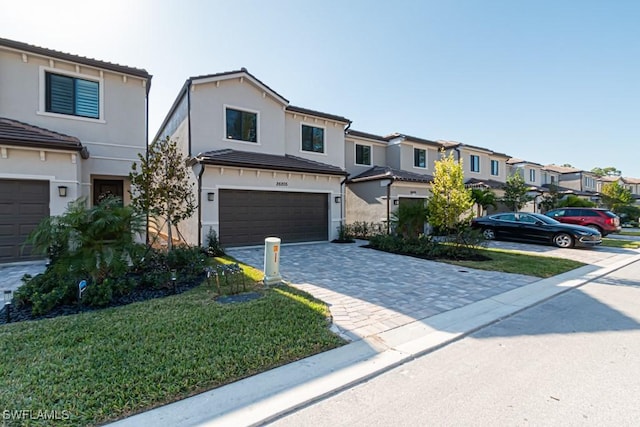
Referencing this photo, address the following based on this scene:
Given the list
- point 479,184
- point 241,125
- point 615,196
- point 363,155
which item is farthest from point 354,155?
point 615,196

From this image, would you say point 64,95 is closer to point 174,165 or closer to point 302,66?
point 174,165

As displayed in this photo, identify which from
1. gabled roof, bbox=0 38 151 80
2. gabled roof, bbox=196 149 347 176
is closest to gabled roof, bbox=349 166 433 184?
gabled roof, bbox=196 149 347 176

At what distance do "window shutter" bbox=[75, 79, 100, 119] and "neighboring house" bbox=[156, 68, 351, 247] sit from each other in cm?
306

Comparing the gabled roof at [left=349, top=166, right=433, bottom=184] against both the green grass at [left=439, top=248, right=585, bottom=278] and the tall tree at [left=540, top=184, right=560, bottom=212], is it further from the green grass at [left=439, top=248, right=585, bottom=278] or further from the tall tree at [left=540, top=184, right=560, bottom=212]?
the tall tree at [left=540, top=184, right=560, bottom=212]

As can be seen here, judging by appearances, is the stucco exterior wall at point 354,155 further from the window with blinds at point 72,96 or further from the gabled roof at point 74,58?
the window with blinds at point 72,96

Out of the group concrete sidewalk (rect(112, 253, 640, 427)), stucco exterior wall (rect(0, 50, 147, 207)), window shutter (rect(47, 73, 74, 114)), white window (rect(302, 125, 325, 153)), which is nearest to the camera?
concrete sidewalk (rect(112, 253, 640, 427))

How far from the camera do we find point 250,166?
1203 cm

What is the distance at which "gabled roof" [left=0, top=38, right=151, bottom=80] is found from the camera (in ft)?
31.5

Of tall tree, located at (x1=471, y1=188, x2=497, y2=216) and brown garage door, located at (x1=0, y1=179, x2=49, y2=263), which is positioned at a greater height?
tall tree, located at (x1=471, y1=188, x2=497, y2=216)

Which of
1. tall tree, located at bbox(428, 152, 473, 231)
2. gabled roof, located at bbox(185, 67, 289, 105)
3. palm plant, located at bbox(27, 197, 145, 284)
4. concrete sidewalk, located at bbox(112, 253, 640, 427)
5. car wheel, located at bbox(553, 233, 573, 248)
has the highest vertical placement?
gabled roof, located at bbox(185, 67, 289, 105)

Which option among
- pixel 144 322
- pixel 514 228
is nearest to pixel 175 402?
pixel 144 322

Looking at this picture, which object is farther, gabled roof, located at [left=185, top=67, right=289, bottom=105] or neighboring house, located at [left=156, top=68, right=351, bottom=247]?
gabled roof, located at [left=185, top=67, right=289, bottom=105]

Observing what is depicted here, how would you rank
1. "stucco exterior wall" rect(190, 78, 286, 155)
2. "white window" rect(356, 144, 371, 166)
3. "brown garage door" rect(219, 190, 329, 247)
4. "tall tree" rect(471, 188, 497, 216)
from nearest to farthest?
"brown garage door" rect(219, 190, 329, 247) → "stucco exterior wall" rect(190, 78, 286, 155) → "white window" rect(356, 144, 371, 166) → "tall tree" rect(471, 188, 497, 216)

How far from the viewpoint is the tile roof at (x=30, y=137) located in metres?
8.45
